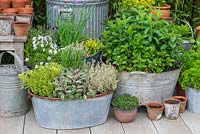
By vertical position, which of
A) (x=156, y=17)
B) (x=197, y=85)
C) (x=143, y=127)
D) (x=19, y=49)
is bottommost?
(x=143, y=127)

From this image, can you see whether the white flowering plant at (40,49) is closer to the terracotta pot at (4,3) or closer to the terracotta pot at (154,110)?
the terracotta pot at (4,3)

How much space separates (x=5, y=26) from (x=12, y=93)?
66 cm

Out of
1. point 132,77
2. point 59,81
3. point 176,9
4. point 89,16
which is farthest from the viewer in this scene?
point 176,9

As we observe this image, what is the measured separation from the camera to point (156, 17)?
397cm

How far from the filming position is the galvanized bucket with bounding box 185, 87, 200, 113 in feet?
13.3

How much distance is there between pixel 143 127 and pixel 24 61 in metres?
1.24

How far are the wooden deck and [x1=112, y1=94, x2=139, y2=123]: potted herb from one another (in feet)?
0.18

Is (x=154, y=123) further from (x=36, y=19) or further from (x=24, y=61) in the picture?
(x=36, y=19)

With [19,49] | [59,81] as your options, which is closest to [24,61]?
[19,49]

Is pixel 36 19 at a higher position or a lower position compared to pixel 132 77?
higher

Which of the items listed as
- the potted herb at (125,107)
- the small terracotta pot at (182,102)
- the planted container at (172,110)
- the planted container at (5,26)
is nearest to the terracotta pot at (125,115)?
the potted herb at (125,107)

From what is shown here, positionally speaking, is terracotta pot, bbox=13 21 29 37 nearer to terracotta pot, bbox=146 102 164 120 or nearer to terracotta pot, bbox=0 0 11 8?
terracotta pot, bbox=0 0 11 8

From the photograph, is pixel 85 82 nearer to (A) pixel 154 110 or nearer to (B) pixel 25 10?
(A) pixel 154 110

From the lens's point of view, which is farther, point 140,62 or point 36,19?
point 36,19
